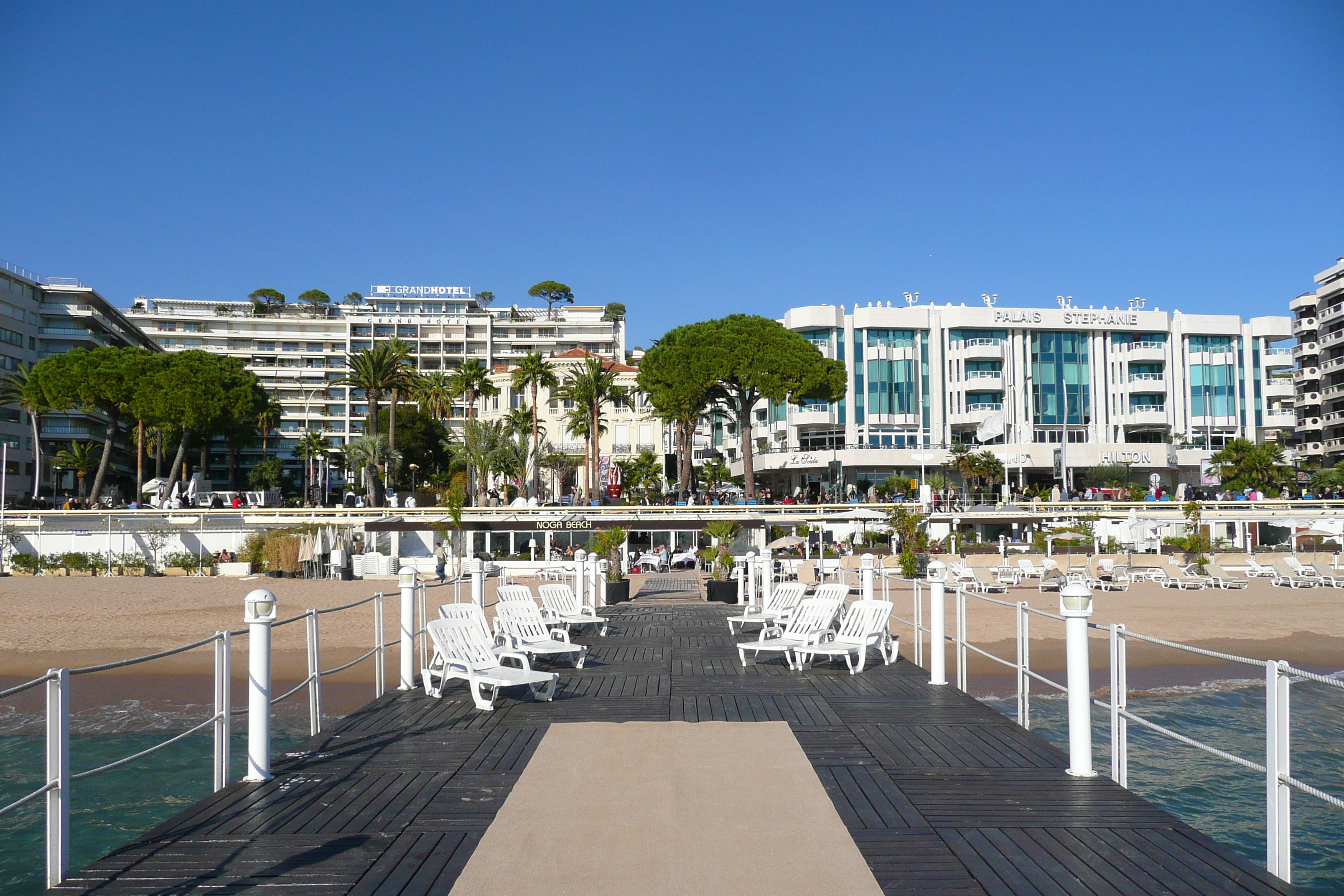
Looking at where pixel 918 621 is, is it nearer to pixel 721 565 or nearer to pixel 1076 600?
pixel 1076 600

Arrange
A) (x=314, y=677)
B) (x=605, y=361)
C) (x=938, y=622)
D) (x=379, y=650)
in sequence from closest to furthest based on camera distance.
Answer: (x=314, y=677) → (x=379, y=650) → (x=938, y=622) → (x=605, y=361)

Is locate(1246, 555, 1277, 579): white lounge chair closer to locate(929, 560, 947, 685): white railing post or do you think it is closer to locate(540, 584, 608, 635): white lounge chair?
locate(540, 584, 608, 635): white lounge chair

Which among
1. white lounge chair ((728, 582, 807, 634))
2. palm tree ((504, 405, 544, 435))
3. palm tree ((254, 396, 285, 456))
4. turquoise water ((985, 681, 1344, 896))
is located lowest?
turquoise water ((985, 681, 1344, 896))

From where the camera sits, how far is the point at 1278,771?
14.2ft

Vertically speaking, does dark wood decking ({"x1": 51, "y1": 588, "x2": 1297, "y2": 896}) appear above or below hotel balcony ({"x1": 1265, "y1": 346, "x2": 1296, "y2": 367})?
below

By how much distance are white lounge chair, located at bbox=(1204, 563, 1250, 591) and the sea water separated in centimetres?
1509

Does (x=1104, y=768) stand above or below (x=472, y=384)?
below

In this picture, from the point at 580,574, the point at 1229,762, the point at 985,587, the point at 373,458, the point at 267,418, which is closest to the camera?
the point at 1229,762

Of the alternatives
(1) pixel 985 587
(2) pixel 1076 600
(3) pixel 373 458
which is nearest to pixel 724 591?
(1) pixel 985 587

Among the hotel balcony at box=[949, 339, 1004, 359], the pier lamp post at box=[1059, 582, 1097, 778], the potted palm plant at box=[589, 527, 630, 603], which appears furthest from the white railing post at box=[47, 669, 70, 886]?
the hotel balcony at box=[949, 339, 1004, 359]

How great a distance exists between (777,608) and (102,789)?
29.2 ft

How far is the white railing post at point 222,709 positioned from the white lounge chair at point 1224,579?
30204 millimetres

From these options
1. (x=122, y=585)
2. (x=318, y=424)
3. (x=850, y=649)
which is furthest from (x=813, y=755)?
(x=318, y=424)

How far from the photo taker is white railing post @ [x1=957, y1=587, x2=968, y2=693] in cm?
947
